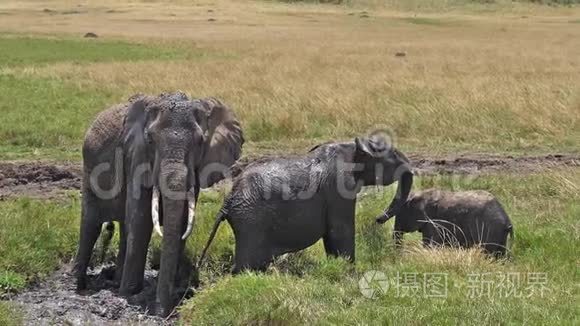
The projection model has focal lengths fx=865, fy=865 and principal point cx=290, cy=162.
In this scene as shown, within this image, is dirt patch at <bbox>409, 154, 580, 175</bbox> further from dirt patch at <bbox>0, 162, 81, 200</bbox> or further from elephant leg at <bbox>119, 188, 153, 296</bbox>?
elephant leg at <bbox>119, 188, 153, 296</bbox>

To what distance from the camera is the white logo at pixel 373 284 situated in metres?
7.64

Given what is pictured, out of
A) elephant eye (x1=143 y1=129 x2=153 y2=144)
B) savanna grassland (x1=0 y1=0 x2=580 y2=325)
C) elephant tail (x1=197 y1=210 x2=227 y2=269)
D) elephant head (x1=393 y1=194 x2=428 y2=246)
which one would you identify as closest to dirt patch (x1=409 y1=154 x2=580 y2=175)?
savanna grassland (x1=0 y1=0 x2=580 y2=325)

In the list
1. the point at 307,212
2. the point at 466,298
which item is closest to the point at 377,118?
the point at 307,212

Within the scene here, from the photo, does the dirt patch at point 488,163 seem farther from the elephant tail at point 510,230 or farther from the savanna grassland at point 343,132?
the elephant tail at point 510,230

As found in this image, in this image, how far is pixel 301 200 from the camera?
868 cm

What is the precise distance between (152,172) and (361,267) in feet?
7.87

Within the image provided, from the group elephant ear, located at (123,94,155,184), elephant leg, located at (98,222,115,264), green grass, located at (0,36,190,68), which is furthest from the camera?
green grass, located at (0,36,190,68)

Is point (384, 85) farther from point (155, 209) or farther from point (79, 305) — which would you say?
point (155, 209)

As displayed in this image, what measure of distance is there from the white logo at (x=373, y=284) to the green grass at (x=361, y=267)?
71 mm

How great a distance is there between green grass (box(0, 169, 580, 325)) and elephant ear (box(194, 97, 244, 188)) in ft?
3.35

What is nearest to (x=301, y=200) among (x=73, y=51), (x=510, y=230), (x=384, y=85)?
(x=510, y=230)

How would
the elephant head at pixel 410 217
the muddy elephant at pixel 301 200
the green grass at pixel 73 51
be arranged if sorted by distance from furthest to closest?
the green grass at pixel 73 51 < the elephant head at pixel 410 217 < the muddy elephant at pixel 301 200

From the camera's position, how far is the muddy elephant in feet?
27.9

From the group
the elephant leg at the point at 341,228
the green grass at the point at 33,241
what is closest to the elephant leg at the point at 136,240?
the green grass at the point at 33,241
